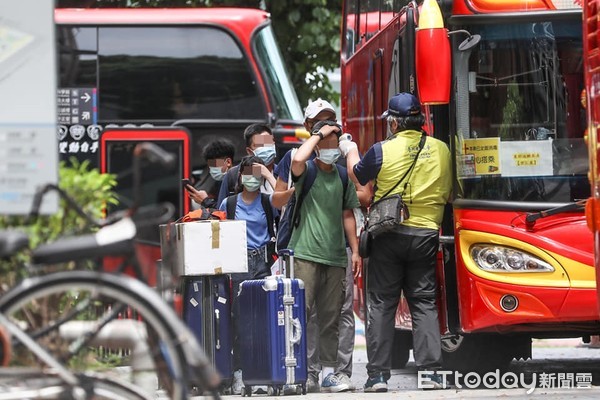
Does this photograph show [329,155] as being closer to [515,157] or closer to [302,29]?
[515,157]

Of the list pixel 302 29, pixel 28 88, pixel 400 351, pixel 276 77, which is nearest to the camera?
pixel 28 88

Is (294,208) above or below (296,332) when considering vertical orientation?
above

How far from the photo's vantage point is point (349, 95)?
573 inches

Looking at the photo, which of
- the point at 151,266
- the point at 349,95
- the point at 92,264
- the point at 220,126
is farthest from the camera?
the point at 220,126

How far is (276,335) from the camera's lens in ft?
32.8

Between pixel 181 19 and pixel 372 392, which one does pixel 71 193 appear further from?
pixel 181 19

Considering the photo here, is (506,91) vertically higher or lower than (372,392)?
higher

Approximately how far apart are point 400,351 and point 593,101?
5.20m

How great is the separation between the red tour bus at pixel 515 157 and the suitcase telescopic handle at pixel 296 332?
3.67 feet

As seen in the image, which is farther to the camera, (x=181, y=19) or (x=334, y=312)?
(x=181, y=19)

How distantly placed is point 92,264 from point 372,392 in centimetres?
508

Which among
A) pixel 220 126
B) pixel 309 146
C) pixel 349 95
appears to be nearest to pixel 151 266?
pixel 309 146

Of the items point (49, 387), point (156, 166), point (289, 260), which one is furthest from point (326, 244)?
point (156, 166)

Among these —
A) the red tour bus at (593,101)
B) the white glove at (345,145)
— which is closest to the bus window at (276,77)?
the white glove at (345,145)
